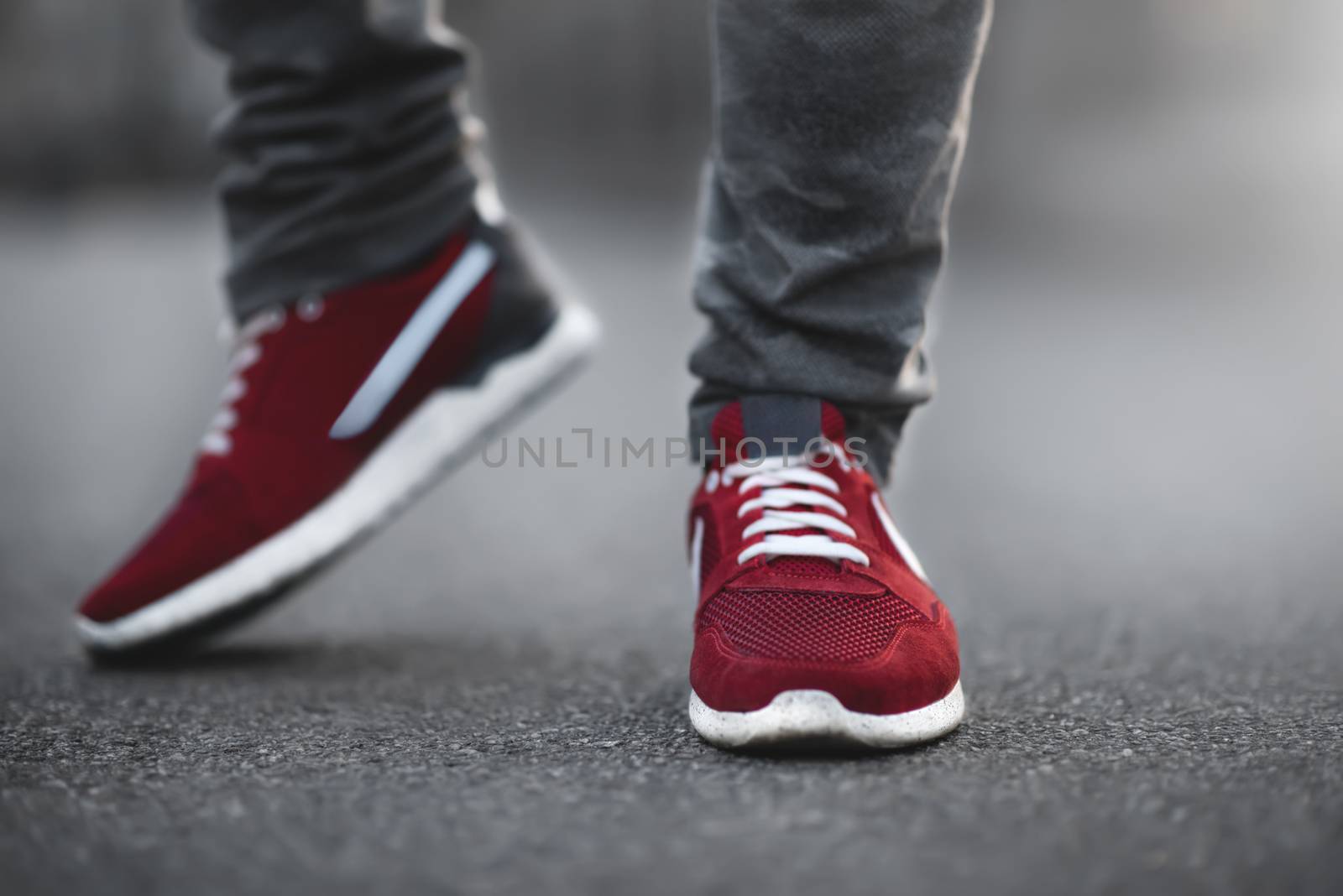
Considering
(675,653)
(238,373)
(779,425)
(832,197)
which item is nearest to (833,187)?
(832,197)

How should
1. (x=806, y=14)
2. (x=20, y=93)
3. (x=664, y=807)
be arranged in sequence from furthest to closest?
(x=20, y=93) → (x=806, y=14) → (x=664, y=807)

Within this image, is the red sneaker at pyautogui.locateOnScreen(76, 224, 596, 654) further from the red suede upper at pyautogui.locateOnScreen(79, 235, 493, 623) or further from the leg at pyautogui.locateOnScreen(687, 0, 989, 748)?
the leg at pyautogui.locateOnScreen(687, 0, 989, 748)

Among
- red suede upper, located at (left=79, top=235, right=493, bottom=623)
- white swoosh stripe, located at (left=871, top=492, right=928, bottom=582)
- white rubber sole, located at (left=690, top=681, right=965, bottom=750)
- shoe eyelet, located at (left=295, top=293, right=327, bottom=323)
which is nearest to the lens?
white rubber sole, located at (left=690, top=681, right=965, bottom=750)

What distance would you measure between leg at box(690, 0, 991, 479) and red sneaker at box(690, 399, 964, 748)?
0.14 ft

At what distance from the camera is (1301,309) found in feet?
13.6

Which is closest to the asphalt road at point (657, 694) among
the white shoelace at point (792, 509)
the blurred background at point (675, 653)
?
the blurred background at point (675, 653)

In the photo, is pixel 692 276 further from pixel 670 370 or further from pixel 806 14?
pixel 670 370

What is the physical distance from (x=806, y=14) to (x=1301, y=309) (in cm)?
377

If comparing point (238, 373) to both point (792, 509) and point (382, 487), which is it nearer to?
point (382, 487)

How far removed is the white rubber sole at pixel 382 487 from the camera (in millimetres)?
1034

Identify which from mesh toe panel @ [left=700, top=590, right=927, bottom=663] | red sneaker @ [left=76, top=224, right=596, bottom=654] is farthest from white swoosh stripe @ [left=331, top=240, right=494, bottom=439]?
mesh toe panel @ [left=700, top=590, right=927, bottom=663]

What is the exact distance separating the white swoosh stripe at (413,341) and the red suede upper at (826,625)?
368 millimetres

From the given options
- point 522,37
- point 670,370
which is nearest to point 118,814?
point 670,370

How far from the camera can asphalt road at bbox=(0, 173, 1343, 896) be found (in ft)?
2.07
